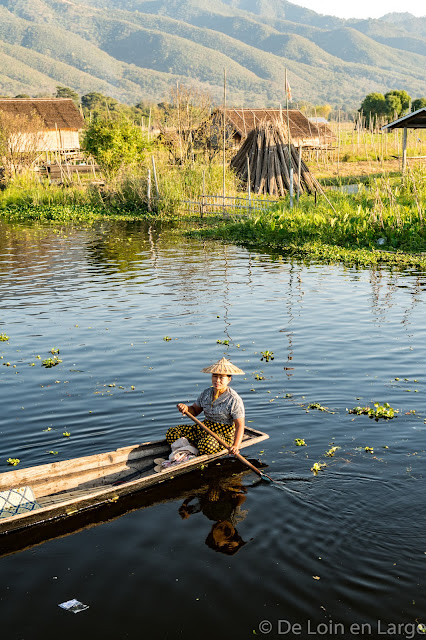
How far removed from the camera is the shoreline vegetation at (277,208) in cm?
2069

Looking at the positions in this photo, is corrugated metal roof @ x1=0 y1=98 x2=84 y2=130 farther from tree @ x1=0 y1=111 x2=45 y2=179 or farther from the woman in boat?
the woman in boat

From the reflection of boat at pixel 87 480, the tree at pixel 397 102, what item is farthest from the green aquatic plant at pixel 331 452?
the tree at pixel 397 102

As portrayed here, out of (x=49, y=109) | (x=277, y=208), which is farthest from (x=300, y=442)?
(x=49, y=109)

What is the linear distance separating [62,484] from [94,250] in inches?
659

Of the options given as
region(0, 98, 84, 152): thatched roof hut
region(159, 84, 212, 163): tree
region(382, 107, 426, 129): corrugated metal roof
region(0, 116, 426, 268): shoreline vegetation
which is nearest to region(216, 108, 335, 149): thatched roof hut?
region(159, 84, 212, 163): tree

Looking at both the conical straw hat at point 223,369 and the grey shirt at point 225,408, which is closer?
the conical straw hat at point 223,369

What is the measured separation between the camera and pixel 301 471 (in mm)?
7547

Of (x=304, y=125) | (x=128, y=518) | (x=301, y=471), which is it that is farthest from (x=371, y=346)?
(x=304, y=125)

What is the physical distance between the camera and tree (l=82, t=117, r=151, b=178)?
1307 inches

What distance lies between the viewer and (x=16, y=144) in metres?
38.4

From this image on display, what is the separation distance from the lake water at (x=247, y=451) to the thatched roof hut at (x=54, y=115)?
36.8 metres

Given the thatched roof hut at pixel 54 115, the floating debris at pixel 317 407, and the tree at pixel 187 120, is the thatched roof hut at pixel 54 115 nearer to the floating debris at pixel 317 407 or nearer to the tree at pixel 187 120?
the tree at pixel 187 120

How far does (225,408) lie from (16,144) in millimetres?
34200

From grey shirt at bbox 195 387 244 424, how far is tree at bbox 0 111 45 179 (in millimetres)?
33274
